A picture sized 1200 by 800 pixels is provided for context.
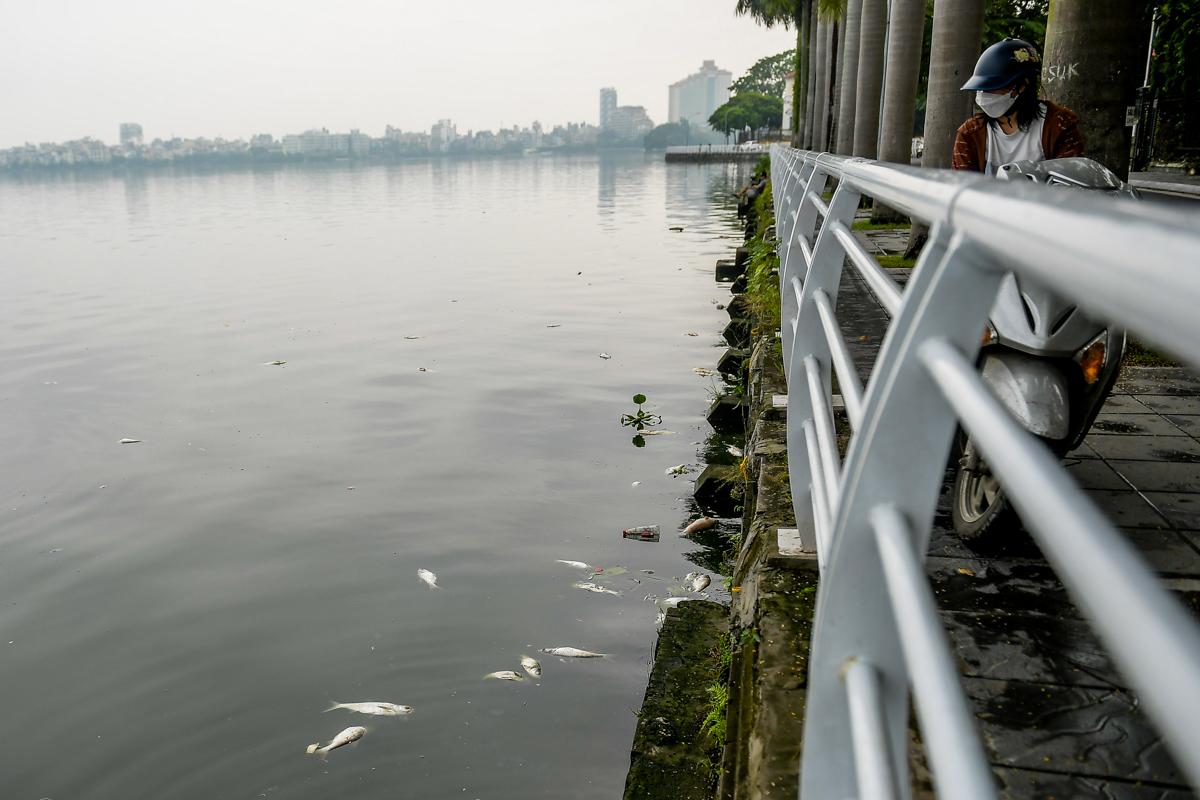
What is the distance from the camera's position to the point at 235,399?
11203 millimetres

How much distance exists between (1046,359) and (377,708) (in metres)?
3.48

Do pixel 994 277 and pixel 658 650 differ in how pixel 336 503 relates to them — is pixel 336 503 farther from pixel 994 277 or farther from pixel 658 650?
pixel 994 277

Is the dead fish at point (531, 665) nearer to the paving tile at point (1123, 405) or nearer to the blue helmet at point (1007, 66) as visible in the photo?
the paving tile at point (1123, 405)

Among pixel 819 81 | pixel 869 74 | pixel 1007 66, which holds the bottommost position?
pixel 1007 66

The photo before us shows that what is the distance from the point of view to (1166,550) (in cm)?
356

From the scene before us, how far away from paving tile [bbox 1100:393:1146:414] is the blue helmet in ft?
6.40

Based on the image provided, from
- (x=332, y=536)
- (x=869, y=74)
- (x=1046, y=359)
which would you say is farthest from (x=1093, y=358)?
(x=869, y=74)

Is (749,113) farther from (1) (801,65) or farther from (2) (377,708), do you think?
(2) (377,708)

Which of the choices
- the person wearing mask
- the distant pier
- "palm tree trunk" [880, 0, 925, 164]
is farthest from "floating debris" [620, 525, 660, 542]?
the distant pier

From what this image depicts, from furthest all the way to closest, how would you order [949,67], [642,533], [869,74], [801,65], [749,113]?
1. [749,113]
2. [801,65]
3. [869,74]
4. [949,67]
5. [642,533]

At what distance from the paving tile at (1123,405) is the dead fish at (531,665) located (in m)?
3.28

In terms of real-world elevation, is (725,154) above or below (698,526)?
above

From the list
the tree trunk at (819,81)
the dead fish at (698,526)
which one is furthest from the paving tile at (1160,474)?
the tree trunk at (819,81)

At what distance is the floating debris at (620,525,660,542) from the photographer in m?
7.11
